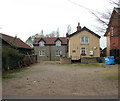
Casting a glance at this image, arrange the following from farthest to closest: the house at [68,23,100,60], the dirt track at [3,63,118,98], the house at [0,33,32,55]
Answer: the house at [68,23,100,60] → the house at [0,33,32,55] → the dirt track at [3,63,118,98]

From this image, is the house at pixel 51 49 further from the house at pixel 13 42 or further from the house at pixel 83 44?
the house at pixel 83 44

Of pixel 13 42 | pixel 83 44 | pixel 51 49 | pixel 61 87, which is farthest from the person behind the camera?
pixel 51 49

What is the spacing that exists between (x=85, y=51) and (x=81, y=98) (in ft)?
71.6

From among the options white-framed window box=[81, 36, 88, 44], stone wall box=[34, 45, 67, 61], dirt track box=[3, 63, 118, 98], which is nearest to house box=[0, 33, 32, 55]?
dirt track box=[3, 63, 118, 98]

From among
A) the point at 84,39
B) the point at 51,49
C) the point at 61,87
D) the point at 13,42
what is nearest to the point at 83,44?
the point at 84,39

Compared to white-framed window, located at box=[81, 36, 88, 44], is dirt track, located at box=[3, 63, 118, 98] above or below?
below

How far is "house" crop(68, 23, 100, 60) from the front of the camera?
26.1 m

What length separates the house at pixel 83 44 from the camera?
2611 cm

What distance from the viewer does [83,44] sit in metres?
26.3

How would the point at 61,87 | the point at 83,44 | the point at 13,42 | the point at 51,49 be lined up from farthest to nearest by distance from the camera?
the point at 51,49 → the point at 83,44 → the point at 13,42 → the point at 61,87

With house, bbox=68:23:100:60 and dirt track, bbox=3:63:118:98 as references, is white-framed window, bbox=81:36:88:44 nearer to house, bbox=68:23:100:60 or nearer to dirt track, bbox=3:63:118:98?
house, bbox=68:23:100:60

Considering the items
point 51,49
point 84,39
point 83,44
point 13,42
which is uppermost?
point 84,39

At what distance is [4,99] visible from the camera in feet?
16.2

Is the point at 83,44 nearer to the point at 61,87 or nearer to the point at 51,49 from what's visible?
the point at 51,49
